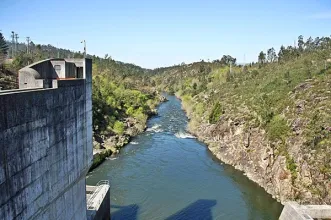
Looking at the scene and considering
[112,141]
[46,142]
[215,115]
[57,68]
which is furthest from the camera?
[215,115]

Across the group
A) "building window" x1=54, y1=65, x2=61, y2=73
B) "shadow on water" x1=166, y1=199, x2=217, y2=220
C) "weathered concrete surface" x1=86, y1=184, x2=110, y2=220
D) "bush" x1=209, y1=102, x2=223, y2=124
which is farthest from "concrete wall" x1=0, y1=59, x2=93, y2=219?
"bush" x1=209, y1=102, x2=223, y2=124

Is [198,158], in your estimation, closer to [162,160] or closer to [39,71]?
[162,160]

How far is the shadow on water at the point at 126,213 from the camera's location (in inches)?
778

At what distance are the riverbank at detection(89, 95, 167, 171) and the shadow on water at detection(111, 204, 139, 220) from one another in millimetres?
7997

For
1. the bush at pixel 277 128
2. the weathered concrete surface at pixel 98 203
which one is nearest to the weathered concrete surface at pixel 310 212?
the bush at pixel 277 128

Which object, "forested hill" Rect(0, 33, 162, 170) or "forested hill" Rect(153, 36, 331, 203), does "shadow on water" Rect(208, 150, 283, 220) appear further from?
"forested hill" Rect(0, 33, 162, 170)

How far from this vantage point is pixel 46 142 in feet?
29.2

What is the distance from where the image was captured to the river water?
21016 millimetres

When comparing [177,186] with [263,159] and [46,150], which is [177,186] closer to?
[263,159]

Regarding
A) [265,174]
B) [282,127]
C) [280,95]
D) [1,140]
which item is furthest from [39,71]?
[280,95]

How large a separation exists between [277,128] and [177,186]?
1150 centimetres

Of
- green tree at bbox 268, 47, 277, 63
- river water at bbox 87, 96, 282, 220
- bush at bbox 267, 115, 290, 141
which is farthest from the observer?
green tree at bbox 268, 47, 277, 63

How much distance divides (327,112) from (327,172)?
6.73m

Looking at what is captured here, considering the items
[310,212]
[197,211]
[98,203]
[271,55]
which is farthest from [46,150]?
[271,55]
